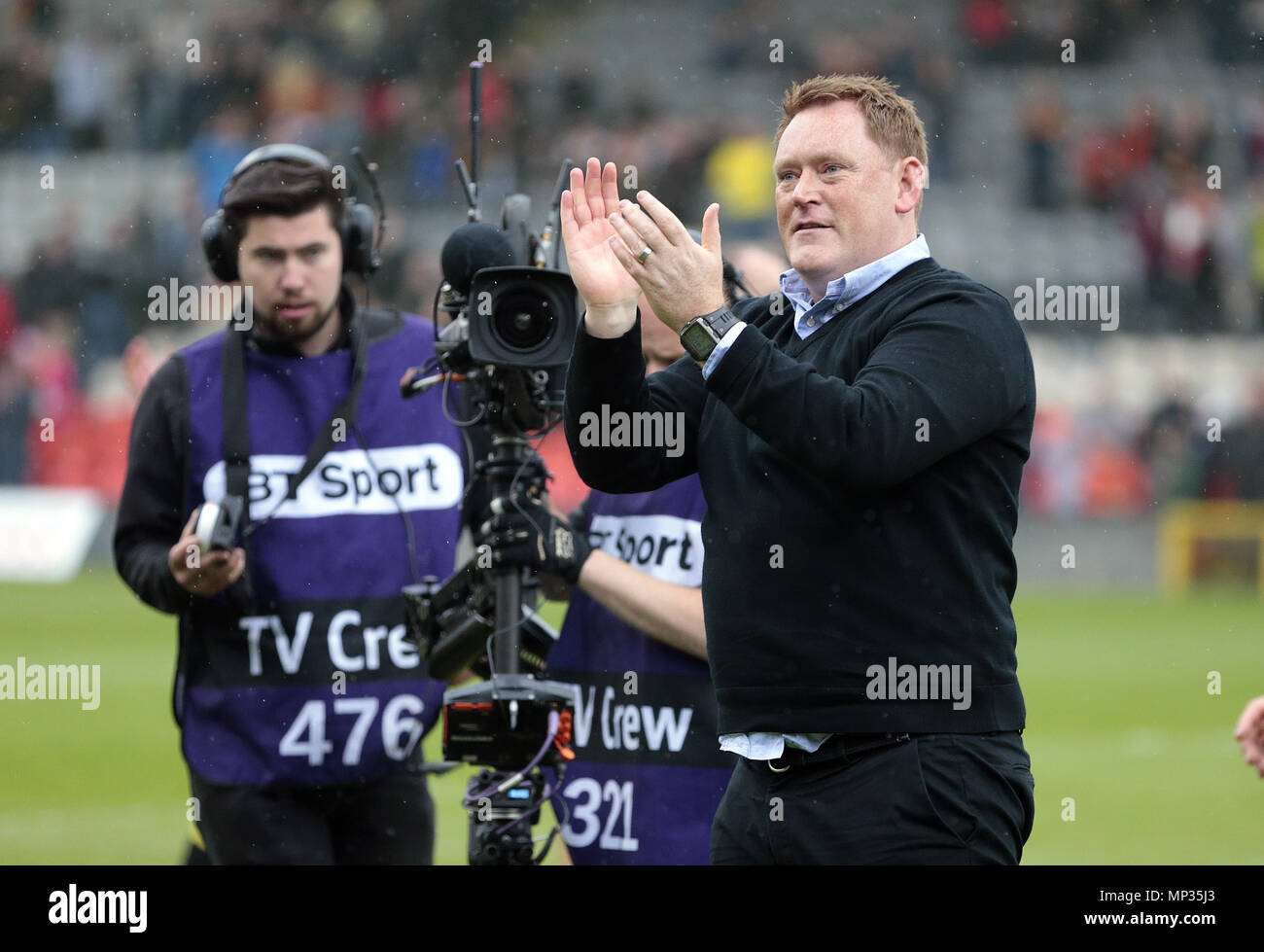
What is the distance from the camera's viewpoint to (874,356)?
116 inches

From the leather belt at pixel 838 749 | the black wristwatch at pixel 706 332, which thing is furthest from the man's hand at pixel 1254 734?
the black wristwatch at pixel 706 332

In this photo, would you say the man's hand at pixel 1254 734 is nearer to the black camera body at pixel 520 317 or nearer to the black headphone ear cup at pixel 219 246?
the black camera body at pixel 520 317

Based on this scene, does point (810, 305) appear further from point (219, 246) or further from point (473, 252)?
point (219, 246)

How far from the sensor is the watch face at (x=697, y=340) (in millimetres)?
2916

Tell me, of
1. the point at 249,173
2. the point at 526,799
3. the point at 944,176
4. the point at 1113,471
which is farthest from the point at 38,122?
the point at 526,799

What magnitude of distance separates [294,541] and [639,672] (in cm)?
97

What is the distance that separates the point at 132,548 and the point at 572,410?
181cm

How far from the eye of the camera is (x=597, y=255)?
314 centimetres

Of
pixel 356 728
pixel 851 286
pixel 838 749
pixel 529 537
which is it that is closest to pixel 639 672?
pixel 529 537

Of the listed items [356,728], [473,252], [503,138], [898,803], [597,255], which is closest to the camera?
[898,803]

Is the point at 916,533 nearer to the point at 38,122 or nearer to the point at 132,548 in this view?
the point at 132,548

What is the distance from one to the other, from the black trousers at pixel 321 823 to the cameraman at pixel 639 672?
0.51m

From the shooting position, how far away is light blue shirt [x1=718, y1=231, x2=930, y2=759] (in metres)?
2.98

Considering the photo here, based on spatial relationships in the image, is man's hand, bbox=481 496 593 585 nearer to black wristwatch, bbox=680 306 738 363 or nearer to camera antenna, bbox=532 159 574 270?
camera antenna, bbox=532 159 574 270
